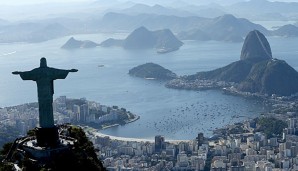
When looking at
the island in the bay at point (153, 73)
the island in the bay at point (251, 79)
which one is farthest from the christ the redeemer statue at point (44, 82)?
the island in the bay at point (153, 73)

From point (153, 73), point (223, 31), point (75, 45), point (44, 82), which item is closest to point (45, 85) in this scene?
point (44, 82)

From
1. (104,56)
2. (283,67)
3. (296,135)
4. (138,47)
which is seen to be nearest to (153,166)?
(296,135)

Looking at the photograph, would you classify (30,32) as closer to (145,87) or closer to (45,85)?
(145,87)

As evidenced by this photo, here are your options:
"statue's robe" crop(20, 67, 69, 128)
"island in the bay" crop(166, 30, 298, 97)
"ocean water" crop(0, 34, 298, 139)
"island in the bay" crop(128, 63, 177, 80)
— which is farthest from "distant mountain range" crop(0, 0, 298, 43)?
"statue's robe" crop(20, 67, 69, 128)

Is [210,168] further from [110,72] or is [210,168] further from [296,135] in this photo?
[110,72]

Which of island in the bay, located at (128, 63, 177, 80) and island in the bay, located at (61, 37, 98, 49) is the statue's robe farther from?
island in the bay, located at (61, 37, 98, 49)

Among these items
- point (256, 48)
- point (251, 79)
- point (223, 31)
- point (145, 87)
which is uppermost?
point (223, 31)
